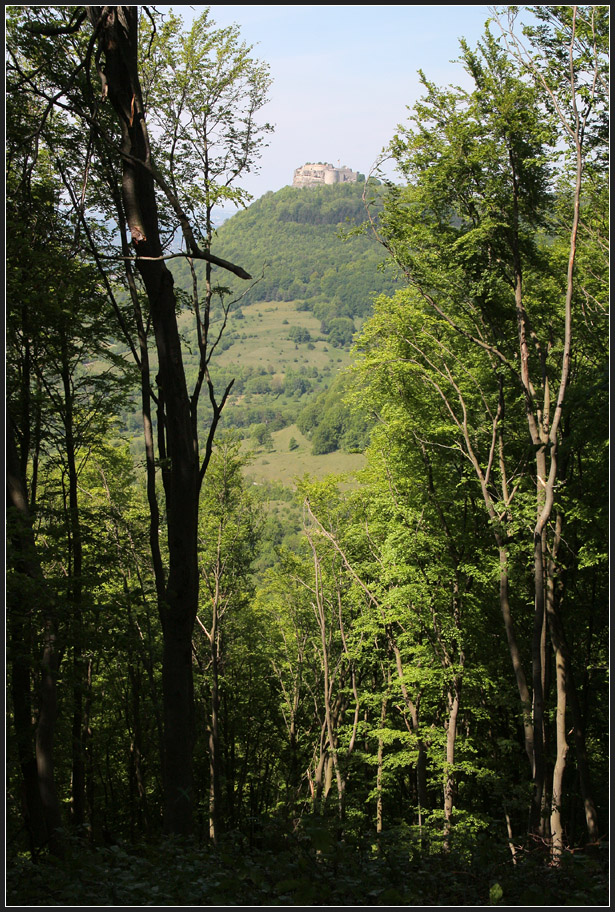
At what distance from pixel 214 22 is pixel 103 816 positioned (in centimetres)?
1741

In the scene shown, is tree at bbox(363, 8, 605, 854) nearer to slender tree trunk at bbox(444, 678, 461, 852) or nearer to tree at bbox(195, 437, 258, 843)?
slender tree trunk at bbox(444, 678, 461, 852)

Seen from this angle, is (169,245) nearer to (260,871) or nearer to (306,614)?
(260,871)

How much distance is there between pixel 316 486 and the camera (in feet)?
58.0

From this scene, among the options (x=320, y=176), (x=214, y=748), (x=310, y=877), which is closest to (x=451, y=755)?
(x=214, y=748)

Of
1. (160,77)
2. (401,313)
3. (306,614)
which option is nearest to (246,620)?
(306,614)

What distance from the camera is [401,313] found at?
1284 centimetres

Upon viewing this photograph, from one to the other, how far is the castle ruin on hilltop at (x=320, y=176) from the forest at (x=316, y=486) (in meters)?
123

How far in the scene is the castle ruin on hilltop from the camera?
5384 inches

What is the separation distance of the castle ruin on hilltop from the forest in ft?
403

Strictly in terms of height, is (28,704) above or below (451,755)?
above

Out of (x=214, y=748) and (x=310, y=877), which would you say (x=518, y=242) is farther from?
(x=214, y=748)

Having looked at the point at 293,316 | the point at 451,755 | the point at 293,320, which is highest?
the point at 293,316

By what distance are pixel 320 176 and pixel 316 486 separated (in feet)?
453

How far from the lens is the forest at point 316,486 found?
4.25 meters
